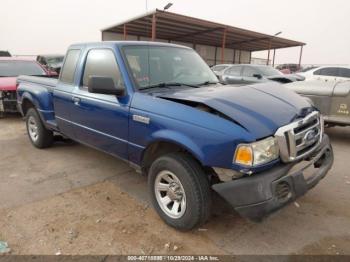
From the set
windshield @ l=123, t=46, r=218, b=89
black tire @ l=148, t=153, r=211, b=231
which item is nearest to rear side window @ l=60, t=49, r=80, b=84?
windshield @ l=123, t=46, r=218, b=89

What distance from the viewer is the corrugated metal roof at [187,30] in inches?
740

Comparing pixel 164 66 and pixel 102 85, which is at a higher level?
pixel 164 66

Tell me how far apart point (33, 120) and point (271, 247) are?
4.78m

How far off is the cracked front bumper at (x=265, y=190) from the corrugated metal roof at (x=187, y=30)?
50.6ft

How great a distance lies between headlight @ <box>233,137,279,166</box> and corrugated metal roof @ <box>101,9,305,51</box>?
15.4 meters

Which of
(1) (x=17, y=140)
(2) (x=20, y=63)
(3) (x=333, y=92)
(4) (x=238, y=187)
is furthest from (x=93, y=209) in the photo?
(2) (x=20, y=63)

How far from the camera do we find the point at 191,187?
9.31 feet

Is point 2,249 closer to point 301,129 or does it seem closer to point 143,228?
point 143,228

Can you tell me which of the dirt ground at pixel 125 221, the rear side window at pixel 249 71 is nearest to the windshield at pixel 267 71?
the rear side window at pixel 249 71

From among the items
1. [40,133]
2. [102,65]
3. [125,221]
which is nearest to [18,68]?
[40,133]

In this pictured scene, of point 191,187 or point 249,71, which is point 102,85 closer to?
point 191,187

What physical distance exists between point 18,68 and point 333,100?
8667mm

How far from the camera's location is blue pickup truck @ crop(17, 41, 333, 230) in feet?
8.60

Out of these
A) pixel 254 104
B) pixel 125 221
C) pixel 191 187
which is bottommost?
pixel 125 221
